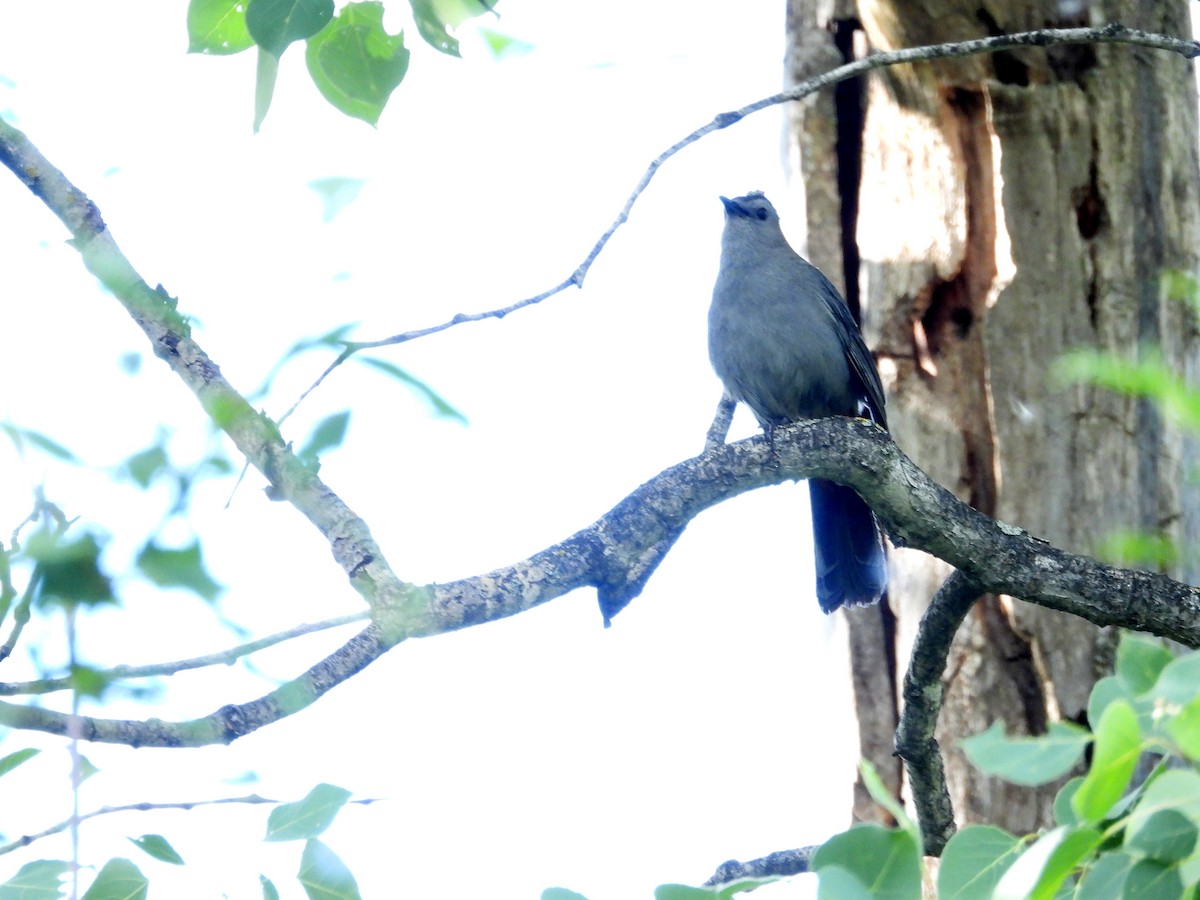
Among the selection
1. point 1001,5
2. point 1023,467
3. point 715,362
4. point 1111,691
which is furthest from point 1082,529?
point 1111,691

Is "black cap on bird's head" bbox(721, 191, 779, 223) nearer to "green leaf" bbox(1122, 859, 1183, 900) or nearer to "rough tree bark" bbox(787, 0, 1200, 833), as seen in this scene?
"rough tree bark" bbox(787, 0, 1200, 833)

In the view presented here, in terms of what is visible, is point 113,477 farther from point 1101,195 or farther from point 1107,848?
point 1101,195

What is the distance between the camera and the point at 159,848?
150cm

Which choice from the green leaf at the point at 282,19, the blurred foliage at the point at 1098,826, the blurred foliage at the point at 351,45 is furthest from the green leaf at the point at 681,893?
→ the blurred foliage at the point at 351,45

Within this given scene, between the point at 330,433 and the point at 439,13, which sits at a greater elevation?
the point at 439,13

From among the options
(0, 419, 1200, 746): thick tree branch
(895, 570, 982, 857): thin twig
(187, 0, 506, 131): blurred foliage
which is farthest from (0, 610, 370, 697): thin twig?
(895, 570, 982, 857): thin twig

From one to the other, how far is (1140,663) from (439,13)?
173 cm

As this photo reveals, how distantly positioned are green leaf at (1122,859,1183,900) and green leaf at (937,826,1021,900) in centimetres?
17

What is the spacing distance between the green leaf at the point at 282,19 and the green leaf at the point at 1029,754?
142 centimetres

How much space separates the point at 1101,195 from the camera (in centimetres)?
407

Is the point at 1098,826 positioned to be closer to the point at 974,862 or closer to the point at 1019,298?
the point at 974,862

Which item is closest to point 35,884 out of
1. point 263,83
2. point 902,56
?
point 263,83

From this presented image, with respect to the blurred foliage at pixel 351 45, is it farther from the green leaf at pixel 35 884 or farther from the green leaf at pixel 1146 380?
the green leaf at pixel 1146 380

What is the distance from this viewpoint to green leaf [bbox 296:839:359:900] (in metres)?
1.47
